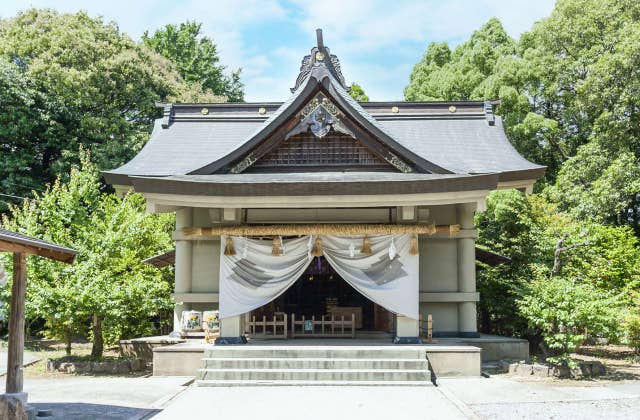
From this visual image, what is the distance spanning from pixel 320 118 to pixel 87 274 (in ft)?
20.5

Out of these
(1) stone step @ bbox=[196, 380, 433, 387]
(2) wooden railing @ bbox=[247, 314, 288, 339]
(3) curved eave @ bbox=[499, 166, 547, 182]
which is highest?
(3) curved eave @ bbox=[499, 166, 547, 182]

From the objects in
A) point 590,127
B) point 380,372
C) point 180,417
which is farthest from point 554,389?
point 590,127

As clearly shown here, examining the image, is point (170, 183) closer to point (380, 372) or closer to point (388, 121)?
point (380, 372)

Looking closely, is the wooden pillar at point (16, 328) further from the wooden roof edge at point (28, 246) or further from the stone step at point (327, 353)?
the stone step at point (327, 353)

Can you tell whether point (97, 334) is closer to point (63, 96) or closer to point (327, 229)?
point (327, 229)

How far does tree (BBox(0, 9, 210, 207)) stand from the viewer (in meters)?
25.3

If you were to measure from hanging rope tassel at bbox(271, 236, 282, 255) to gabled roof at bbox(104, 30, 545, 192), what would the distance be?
57.6 inches

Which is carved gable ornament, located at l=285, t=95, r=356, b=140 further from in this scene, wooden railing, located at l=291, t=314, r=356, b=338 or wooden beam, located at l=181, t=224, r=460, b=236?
wooden railing, located at l=291, t=314, r=356, b=338

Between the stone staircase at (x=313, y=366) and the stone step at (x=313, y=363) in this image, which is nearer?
the stone staircase at (x=313, y=366)

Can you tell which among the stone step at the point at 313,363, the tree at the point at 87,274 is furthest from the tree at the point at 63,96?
the stone step at the point at 313,363

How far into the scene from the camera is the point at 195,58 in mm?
46375

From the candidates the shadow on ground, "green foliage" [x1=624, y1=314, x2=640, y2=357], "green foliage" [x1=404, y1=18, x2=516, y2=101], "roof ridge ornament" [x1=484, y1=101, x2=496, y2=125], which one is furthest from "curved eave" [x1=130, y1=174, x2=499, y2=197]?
"green foliage" [x1=404, y1=18, x2=516, y2=101]

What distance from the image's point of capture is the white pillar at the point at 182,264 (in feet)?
46.5

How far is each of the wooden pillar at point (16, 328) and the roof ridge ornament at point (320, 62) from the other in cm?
825
